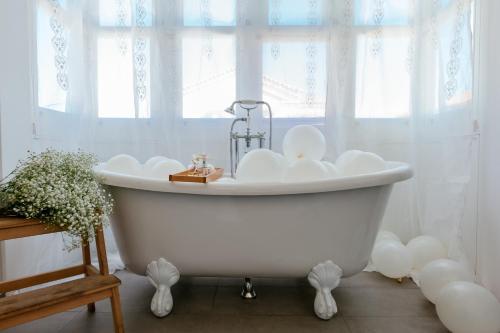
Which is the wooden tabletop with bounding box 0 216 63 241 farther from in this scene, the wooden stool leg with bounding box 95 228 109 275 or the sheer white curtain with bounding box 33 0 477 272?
the sheer white curtain with bounding box 33 0 477 272

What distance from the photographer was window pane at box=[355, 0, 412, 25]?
5.76 ft

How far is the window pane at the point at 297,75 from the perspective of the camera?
1.80m

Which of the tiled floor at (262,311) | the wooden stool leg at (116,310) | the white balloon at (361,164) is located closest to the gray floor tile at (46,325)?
the tiled floor at (262,311)

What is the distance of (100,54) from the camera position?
1.83 metres

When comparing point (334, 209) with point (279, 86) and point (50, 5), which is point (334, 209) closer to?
point (279, 86)

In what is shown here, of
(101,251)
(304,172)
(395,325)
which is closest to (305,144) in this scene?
(304,172)

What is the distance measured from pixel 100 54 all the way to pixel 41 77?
0.41 m

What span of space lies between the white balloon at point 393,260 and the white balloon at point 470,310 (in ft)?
1.40

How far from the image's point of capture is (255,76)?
6.14 ft

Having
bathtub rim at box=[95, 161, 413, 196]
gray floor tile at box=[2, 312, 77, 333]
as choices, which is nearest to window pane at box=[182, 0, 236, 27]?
bathtub rim at box=[95, 161, 413, 196]

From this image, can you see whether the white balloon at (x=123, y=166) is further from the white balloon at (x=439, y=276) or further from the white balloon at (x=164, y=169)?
the white balloon at (x=439, y=276)

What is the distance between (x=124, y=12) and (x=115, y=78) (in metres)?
0.39

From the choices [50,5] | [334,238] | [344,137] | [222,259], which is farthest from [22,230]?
[344,137]

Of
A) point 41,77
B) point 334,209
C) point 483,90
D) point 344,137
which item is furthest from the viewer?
point 344,137
